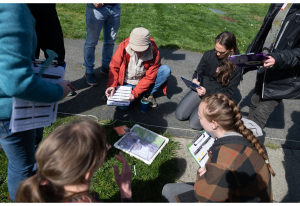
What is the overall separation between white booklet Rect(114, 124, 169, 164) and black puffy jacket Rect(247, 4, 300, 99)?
1615 mm

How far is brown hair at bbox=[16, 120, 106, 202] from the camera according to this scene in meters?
1.07

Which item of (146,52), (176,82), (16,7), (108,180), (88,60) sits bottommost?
(108,180)

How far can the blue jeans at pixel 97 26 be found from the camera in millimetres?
3453

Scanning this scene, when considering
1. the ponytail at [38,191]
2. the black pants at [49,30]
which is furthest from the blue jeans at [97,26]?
the ponytail at [38,191]

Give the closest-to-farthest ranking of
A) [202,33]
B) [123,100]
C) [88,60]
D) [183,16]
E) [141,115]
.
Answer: [123,100]
[141,115]
[88,60]
[202,33]
[183,16]

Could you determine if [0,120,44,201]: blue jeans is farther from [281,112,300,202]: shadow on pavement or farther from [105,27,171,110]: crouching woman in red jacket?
[281,112,300,202]: shadow on pavement

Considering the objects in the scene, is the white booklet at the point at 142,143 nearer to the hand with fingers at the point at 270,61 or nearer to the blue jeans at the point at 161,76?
the blue jeans at the point at 161,76

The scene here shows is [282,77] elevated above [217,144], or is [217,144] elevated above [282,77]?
[282,77]

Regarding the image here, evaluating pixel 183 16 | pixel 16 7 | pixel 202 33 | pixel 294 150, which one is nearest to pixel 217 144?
pixel 16 7

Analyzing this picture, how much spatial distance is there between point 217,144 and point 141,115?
76.8 inches

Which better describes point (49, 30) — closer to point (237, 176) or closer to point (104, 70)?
point (104, 70)

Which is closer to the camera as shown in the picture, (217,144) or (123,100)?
(217,144)

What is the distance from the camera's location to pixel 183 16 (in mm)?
7812

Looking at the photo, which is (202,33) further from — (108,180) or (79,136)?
(79,136)
